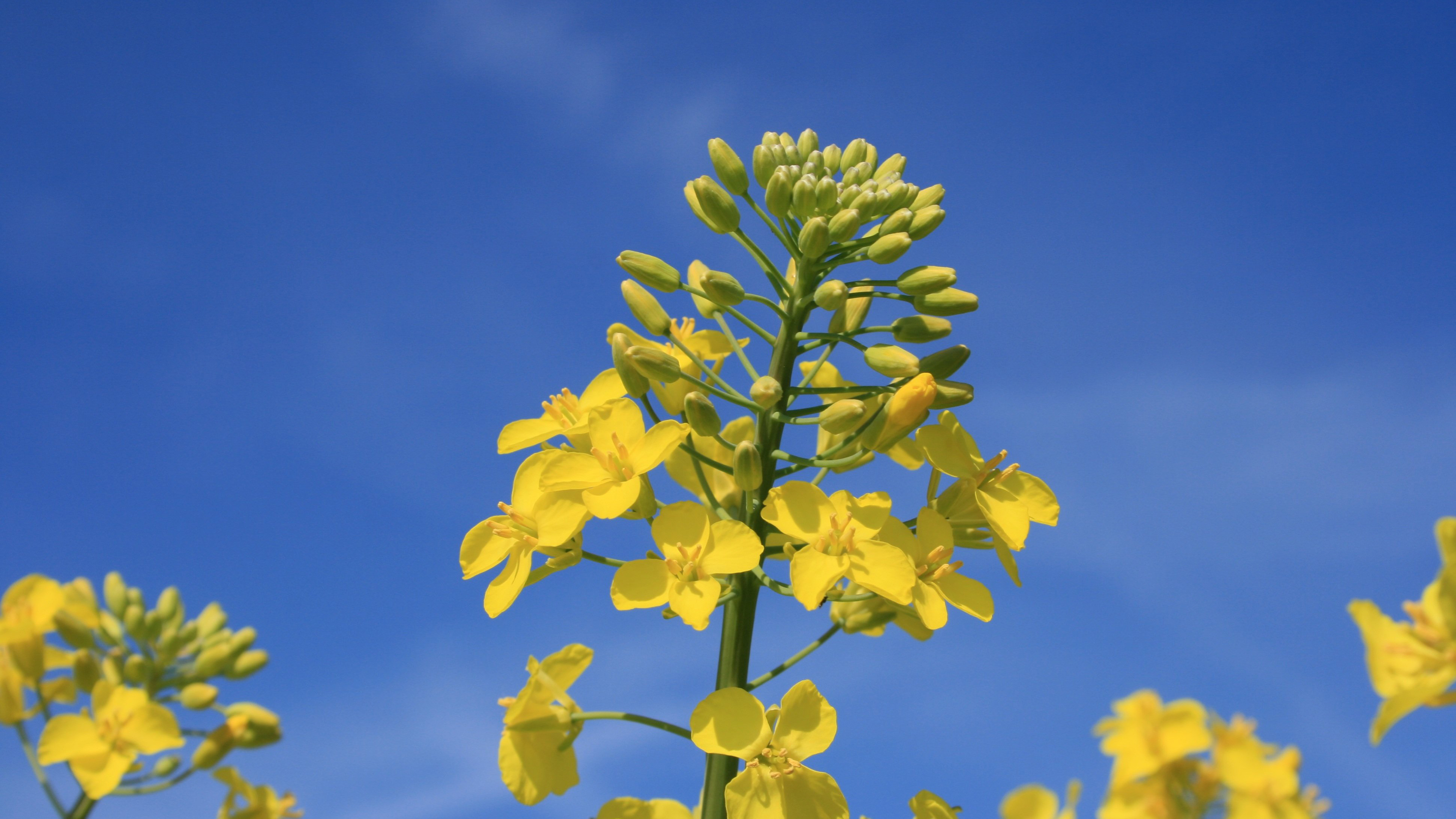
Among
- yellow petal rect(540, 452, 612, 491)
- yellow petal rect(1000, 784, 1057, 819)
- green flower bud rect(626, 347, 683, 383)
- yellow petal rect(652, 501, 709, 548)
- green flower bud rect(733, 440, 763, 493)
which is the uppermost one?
green flower bud rect(626, 347, 683, 383)

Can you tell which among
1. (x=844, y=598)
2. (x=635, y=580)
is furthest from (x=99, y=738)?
(x=844, y=598)

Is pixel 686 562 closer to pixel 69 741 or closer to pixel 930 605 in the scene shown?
pixel 930 605

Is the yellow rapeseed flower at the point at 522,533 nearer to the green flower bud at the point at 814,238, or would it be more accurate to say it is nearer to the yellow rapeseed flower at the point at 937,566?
the yellow rapeseed flower at the point at 937,566

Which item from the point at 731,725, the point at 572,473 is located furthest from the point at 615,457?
the point at 731,725

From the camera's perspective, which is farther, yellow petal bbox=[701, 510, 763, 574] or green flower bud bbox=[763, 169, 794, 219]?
green flower bud bbox=[763, 169, 794, 219]

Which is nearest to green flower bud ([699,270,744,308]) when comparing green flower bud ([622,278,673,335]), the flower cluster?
green flower bud ([622,278,673,335])

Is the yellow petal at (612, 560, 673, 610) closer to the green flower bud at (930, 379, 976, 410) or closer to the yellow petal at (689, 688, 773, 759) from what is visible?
the yellow petal at (689, 688, 773, 759)

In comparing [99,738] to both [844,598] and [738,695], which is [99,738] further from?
[844,598]
